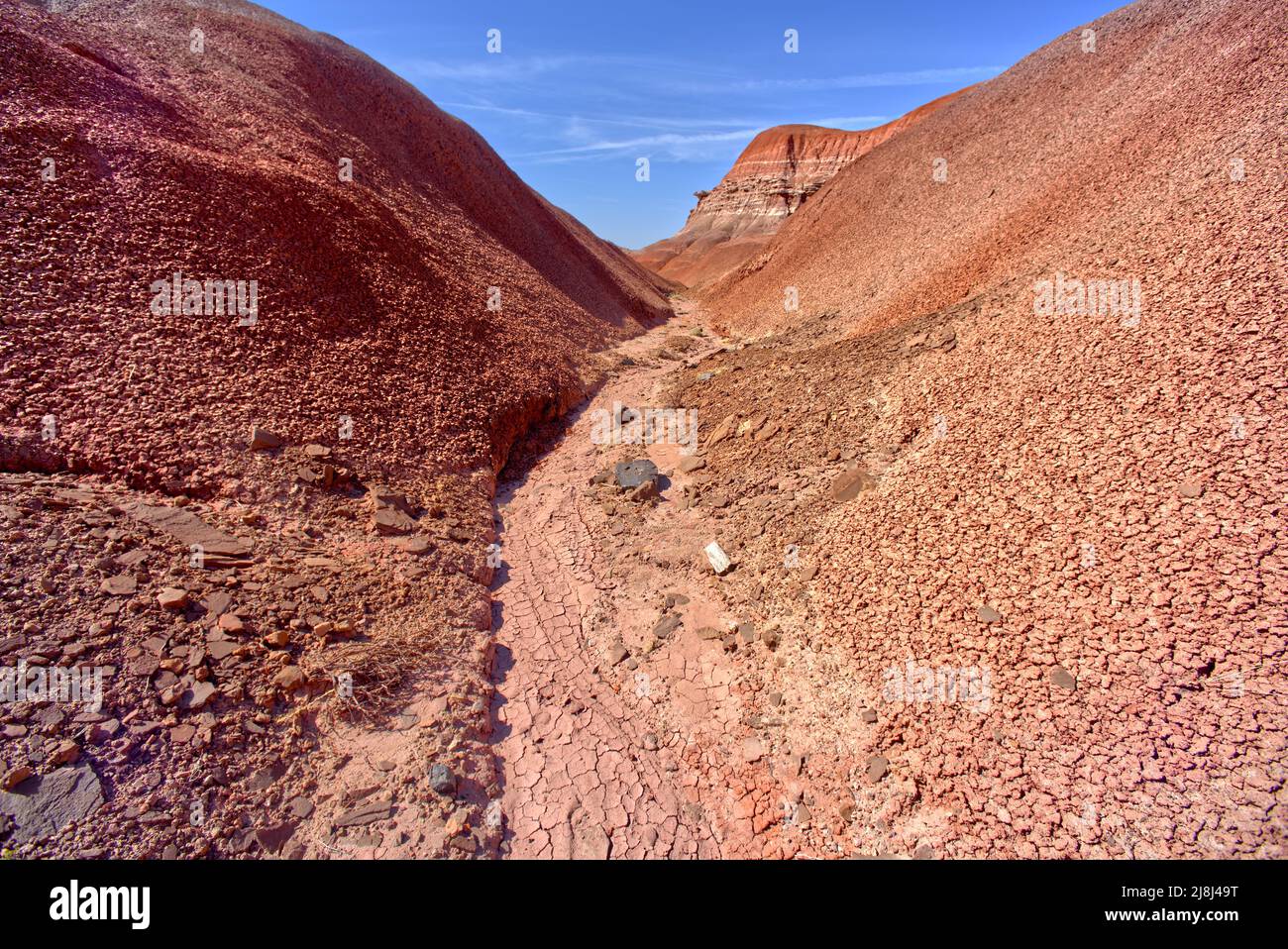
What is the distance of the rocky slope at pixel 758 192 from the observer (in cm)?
5041

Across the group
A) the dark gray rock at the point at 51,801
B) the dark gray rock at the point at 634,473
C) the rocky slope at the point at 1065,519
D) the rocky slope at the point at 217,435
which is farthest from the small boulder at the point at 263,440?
the rocky slope at the point at 1065,519

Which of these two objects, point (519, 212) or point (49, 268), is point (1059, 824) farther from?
point (519, 212)

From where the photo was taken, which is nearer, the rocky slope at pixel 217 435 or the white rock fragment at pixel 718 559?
the rocky slope at pixel 217 435

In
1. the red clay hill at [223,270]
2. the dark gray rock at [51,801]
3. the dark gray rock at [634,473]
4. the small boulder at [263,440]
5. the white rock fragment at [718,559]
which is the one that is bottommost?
the dark gray rock at [51,801]

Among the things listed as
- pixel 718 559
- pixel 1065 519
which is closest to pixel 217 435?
pixel 718 559

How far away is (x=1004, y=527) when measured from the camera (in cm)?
473

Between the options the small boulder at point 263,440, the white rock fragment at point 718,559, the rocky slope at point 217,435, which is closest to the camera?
the rocky slope at point 217,435

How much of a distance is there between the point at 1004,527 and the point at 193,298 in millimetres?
9155

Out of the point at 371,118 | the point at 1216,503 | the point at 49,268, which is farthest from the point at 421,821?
the point at 371,118

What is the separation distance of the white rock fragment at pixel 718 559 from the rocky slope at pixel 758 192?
44.7 meters

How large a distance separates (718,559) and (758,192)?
Result: 188 ft

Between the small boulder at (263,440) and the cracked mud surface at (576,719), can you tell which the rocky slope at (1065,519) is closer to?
the cracked mud surface at (576,719)

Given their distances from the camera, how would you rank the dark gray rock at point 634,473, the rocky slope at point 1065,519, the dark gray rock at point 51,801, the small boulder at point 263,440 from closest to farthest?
the dark gray rock at point 51,801 → the rocky slope at point 1065,519 → the small boulder at point 263,440 → the dark gray rock at point 634,473

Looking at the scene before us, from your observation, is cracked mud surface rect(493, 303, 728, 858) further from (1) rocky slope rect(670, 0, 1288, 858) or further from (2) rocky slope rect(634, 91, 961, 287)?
(2) rocky slope rect(634, 91, 961, 287)
